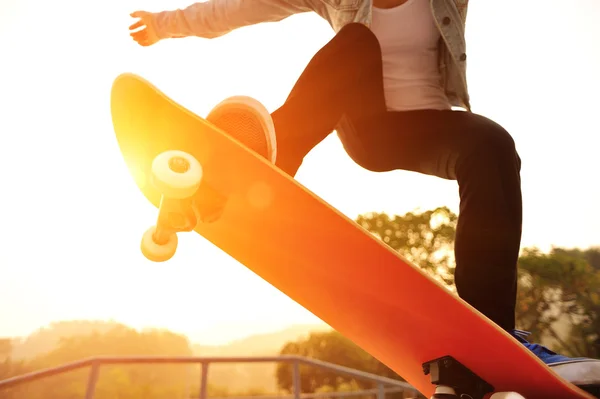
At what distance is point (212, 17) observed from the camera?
1593 millimetres

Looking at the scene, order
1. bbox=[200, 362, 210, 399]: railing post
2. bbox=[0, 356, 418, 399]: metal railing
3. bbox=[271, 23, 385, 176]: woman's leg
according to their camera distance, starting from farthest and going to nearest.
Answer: bbox=[200, 362, 210, 399]: railing post → bbox=[0, 356, 418, 399]: metal railing → bbox=[271, 23, 385, 176]: woman's leg

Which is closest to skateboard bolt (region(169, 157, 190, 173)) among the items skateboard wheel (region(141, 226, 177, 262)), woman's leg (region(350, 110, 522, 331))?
skateboard wheel (region(141, 226, 177, 262))

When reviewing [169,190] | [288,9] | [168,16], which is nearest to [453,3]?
[288,9]

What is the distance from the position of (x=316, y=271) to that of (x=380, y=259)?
0.27 meters

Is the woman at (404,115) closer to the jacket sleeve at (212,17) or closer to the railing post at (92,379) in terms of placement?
the jacket sleeve at (212,17)

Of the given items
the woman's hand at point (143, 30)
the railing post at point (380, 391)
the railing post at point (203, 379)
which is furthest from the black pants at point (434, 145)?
the railing post at point (380, 391)

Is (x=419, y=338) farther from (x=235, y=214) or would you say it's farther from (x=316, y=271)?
(x=235, y=214)

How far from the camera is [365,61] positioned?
1.47m

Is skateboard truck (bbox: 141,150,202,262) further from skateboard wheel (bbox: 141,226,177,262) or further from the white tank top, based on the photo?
the white tank top

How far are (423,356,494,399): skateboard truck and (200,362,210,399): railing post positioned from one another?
3489 mm

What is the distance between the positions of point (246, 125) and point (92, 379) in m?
3.45

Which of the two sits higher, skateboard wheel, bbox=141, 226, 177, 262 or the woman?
the woman

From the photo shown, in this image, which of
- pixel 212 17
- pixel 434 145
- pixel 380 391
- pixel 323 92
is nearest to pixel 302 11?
pixel 212 17

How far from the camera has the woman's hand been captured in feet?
5.25
